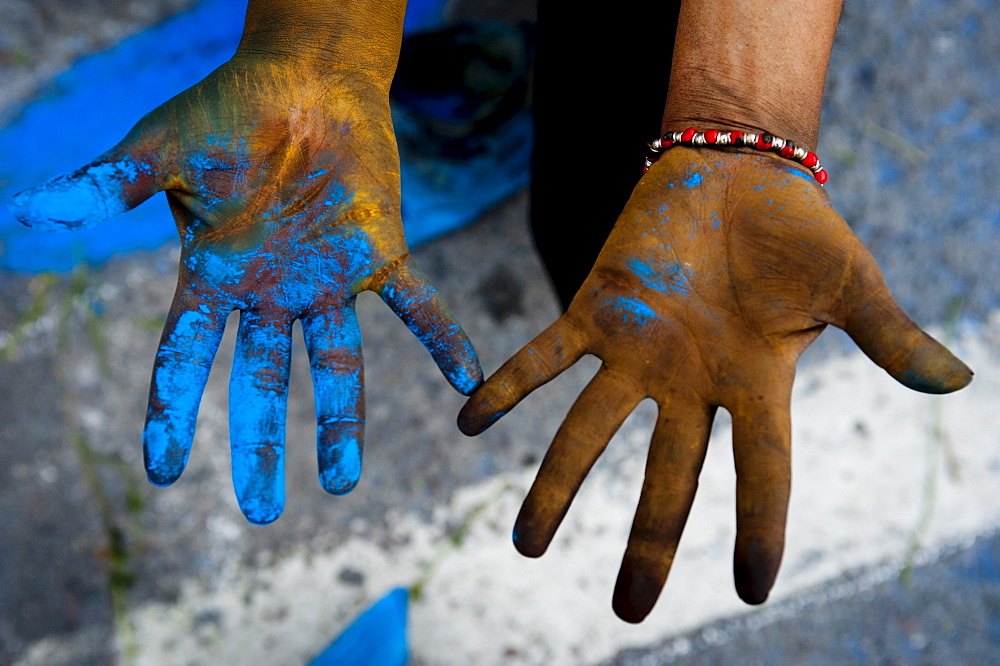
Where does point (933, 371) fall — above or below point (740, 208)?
below

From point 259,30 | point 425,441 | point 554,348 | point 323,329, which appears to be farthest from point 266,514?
point 259,30

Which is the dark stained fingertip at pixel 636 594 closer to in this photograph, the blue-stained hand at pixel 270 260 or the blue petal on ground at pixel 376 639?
the blue-stained hand at pixel 270 260

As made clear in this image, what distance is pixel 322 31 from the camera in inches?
49.9

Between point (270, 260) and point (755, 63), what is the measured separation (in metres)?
0.94

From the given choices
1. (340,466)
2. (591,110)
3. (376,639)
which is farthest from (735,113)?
(376,639)

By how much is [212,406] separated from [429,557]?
74 centimetres

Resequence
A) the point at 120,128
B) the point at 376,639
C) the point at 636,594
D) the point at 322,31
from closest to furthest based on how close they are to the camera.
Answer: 1. the point at 636,594
2. the point at 322,31
3. the point at 376,639
4. the point at 120,128

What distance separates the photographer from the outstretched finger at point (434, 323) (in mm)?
1178

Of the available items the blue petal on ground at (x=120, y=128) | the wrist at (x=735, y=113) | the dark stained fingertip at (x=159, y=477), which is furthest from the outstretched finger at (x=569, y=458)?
the blue petal on ground at (x=120, y=128)

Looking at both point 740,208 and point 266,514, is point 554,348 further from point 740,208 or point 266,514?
point 266,514

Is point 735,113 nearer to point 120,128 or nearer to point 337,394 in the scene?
point 337,394

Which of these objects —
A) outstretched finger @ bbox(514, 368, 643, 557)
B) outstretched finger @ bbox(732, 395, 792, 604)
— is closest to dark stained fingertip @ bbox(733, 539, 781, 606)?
outstretched finger @ bbox(732, 395, 792, 604)

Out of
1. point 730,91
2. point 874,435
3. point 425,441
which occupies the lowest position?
point 425,441

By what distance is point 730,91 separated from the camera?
120 cm
